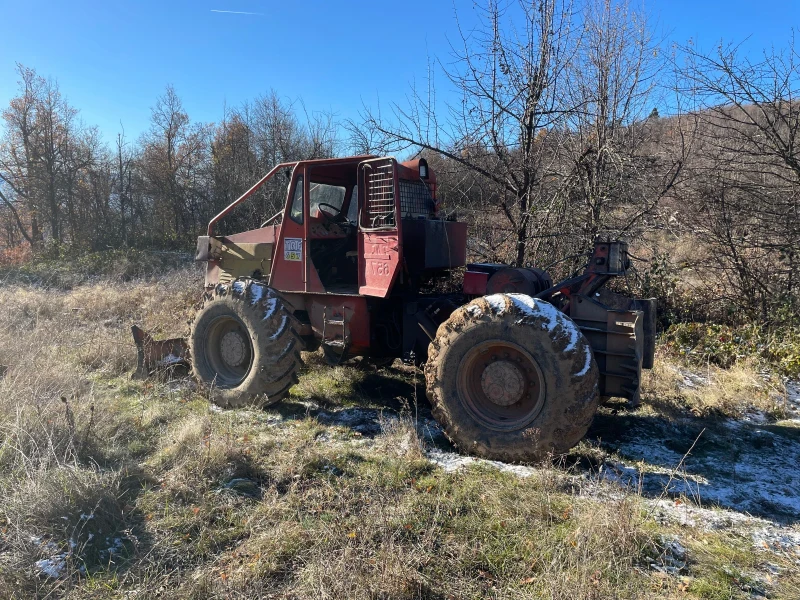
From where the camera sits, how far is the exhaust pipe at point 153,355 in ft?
21.3

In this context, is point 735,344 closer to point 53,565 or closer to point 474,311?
point 474,311

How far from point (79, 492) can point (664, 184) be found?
338 inches

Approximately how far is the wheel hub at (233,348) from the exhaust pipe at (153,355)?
839 mm

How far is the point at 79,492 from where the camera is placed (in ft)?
11.2

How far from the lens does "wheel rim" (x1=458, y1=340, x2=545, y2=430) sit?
425 centimetres

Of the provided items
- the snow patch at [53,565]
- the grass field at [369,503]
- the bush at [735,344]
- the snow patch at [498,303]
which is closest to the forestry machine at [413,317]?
the snow patch at [498,303]

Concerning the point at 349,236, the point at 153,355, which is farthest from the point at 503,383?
the point at 153,355

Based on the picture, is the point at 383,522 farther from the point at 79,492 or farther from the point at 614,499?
the point at 79,492

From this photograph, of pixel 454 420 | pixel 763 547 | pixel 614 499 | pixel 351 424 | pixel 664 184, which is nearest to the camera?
pixel 763 547

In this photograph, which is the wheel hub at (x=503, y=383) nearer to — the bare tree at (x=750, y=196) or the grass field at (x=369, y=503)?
the grass field at (x=369, y=503)

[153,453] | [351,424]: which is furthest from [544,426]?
[153,453]

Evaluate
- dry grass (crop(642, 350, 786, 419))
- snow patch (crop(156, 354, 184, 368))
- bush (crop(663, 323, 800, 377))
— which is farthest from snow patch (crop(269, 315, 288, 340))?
bush (crop(663, 323, 800, 377))

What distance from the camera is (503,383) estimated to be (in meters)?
4.32

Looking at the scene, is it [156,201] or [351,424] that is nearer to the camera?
[351,424]
